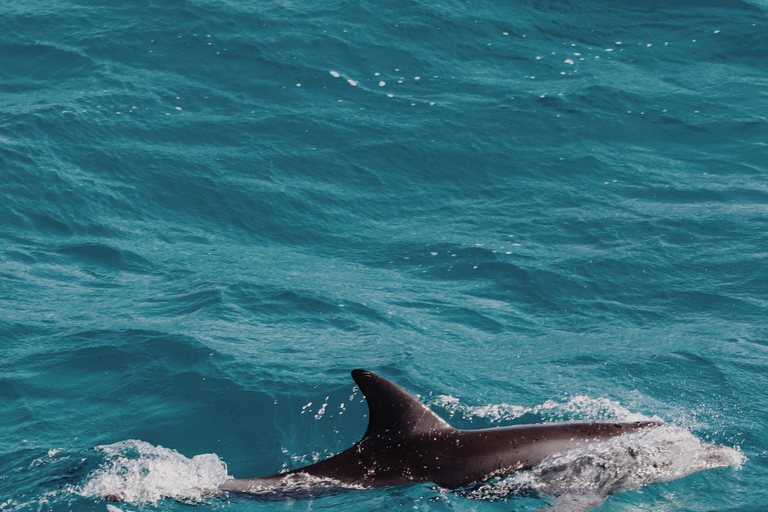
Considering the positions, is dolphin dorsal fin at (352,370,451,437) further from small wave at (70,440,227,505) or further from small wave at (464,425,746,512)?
small wave at (70,440,227,505)

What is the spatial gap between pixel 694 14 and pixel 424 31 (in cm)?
690

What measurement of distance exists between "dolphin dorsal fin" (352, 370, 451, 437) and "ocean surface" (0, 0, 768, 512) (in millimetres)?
613

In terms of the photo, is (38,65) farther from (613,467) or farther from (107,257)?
(613,467)

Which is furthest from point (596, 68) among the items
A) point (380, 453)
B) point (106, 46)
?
point (380, 453)

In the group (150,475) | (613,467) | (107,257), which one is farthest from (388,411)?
(107,257)

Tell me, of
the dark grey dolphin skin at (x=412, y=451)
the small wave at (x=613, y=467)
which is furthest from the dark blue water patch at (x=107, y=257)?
the small wave at (x=613, y=467)

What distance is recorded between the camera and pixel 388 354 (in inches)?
450

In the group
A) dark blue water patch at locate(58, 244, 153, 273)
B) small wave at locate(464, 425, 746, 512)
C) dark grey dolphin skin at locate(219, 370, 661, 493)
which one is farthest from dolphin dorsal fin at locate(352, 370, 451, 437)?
dark blue water patch at locate(58, 244, 153, 273)

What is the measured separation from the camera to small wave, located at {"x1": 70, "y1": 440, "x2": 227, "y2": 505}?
8.15 metres

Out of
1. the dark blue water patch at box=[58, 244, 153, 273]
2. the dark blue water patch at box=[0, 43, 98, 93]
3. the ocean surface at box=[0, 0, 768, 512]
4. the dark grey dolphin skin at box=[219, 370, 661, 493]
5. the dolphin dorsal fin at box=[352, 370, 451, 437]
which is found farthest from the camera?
the dark blue water patch at box=[0, 43, 98, 93]

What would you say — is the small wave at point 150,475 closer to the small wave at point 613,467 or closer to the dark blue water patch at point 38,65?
the small wave at point 613,467

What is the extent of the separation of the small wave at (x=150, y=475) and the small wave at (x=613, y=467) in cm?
256

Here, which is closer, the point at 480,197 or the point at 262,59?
the point at 480,197

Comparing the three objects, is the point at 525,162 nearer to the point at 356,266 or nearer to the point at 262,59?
the point at 356,266
